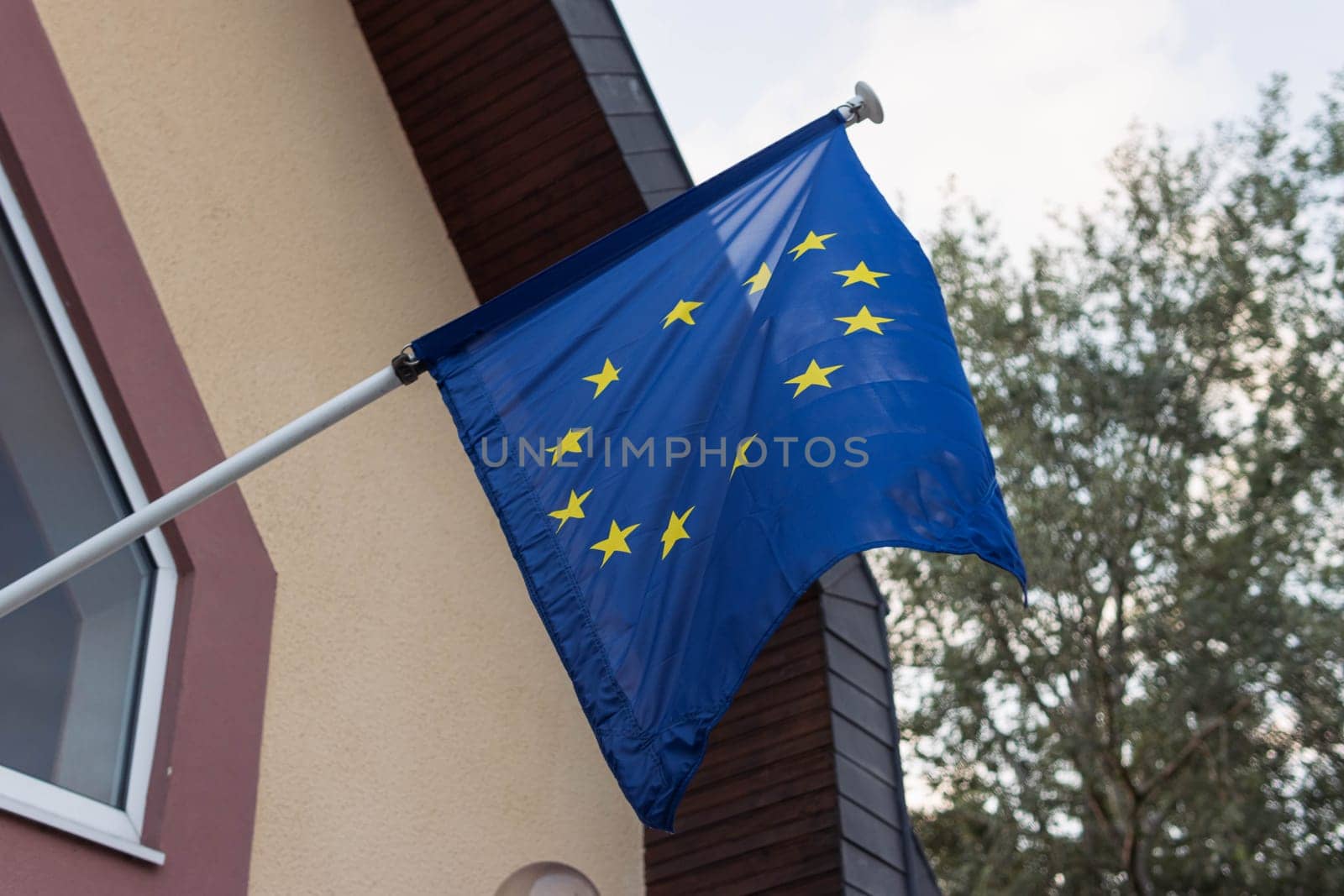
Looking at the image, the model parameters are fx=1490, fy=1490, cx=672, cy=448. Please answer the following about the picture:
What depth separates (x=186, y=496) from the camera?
2.74 metres

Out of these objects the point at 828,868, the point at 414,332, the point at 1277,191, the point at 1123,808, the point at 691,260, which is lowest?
the point at 828,868

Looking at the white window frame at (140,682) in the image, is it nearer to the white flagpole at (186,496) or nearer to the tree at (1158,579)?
the white flagpole at (186,496)

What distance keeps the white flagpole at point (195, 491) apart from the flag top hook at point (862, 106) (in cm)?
132

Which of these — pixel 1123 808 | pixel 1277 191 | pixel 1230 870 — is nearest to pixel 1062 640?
pixel 1123 808

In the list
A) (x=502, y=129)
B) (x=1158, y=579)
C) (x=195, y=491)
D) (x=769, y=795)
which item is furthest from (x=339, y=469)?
(x=1158, y=579)

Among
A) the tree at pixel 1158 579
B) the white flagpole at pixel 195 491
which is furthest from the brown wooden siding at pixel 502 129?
the tree at pixel 1158 579

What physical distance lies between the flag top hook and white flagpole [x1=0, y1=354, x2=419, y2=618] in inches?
53.4

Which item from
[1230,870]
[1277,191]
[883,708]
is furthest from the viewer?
[1277,191]

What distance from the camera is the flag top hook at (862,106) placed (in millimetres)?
3611

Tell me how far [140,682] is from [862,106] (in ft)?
7.40

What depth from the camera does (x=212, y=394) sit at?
4426 millimetres

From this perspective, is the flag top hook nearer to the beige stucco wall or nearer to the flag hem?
the flag hem

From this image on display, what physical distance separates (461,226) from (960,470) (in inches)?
127

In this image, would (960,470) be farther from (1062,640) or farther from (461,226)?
(1062,640)
